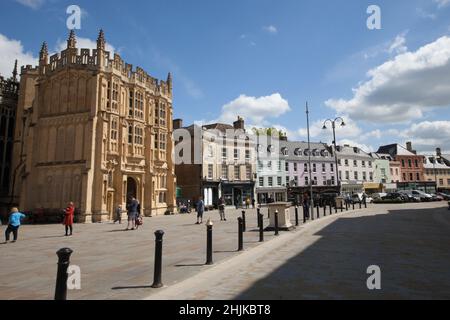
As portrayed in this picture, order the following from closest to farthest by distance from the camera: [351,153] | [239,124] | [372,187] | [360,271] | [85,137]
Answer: [360,271] < [85,137] < [239,124] < [372,187] < [351,153]

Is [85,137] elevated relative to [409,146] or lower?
lower

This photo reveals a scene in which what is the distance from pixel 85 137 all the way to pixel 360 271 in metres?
25.4

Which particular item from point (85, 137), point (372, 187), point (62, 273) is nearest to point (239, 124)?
point (372, 187)

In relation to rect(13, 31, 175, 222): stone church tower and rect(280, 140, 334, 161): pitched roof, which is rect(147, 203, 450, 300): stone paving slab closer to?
rect(13, 31, 175, 222): stone church tower

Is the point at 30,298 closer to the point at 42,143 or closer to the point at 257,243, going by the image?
the point at 257,243

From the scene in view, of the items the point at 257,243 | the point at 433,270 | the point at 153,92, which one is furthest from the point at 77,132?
the point at 433,270

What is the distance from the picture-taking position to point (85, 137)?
27359mm

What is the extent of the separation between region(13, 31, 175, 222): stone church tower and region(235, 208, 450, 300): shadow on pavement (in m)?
20.8

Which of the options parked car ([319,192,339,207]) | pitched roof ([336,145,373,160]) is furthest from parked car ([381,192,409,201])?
pitched roof ([336,145,373,160])

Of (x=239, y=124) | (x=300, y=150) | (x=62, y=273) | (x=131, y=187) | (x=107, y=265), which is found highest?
(x=239, y=124)

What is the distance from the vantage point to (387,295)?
5.55m

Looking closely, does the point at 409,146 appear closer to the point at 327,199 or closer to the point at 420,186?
the point at 420,186

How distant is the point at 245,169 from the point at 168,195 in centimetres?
1761

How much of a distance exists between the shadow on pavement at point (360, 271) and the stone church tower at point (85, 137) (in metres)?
20.8
